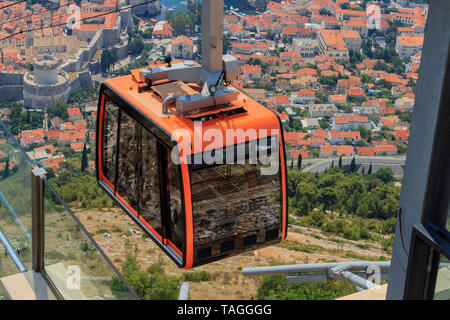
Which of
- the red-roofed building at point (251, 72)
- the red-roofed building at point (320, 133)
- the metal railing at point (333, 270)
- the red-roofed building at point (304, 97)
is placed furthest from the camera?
the red-roofed building at point (251, 72)

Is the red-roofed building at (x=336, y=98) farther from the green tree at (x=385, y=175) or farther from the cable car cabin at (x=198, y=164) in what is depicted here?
the cable car cabin at (x=198, y=164)

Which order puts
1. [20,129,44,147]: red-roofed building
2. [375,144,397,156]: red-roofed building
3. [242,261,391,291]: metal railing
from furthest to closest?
[375,144,397,156]: red-roofed building
[20,129,44,147]: red-roofed building
[242,261,391,291]: metal railing

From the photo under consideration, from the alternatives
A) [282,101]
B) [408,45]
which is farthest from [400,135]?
[408,45]

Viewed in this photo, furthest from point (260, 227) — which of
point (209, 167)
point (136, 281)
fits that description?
point (136, 281)

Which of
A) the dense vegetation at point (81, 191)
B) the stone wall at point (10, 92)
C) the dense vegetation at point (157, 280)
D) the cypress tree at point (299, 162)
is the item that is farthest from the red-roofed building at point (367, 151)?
the dense vegetation at point (157, 280)

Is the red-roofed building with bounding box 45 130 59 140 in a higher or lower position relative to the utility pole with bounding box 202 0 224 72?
lower

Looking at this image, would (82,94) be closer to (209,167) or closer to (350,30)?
(350,30)

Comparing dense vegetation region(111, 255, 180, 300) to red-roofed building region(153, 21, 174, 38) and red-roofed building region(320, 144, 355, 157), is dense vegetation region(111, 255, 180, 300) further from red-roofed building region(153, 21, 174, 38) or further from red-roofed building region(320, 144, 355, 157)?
red-roofed building region(153, 21, 174, 38)

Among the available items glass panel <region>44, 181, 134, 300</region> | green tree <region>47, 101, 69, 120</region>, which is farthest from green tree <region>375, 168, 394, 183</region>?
glass panel <region>44, 181, 134, 300</region>
